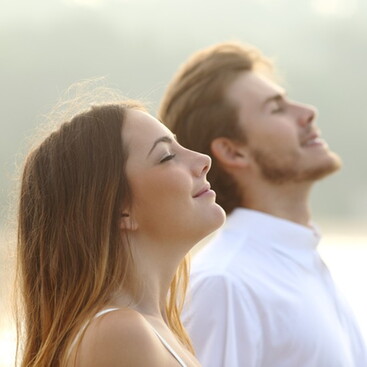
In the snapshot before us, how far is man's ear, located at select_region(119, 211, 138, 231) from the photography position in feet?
4.46

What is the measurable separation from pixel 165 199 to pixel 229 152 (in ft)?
2.69

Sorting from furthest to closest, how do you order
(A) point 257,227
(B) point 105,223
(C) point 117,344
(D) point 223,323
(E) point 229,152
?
(E) point 229,152 → (A) point 257,227 → (D) point 223,323 → (B) point 105,223 → (C) point 117,344

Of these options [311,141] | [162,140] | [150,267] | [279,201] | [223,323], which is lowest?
[223,323]

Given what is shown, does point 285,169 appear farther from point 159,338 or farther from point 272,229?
point 159,338

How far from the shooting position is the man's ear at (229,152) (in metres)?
2.16

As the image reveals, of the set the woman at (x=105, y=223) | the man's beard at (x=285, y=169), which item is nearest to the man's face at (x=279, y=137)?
the man's beard at (x=285, y=169)

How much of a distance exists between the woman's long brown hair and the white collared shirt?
0.51 metres

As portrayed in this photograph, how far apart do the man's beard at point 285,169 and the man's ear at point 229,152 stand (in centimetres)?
3

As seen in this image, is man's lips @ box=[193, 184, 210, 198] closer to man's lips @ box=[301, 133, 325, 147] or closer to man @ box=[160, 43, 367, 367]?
man @ box=[160, 43, 367, 367]

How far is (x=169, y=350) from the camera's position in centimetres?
130

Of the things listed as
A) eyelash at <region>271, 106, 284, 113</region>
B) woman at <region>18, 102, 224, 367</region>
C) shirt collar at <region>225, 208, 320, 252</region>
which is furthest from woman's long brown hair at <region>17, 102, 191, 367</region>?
eyelash at <region>271, 106, 284, 113</region>

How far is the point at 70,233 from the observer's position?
4.42ft

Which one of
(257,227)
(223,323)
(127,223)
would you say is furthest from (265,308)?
(127,223)

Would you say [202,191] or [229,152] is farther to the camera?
[229,152]
